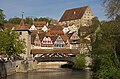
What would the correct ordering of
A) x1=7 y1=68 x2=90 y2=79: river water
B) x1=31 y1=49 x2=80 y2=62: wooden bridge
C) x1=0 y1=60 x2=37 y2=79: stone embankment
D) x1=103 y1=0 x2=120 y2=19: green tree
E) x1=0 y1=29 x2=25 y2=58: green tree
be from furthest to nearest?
x1=31 y1=49 x2=80 y2=62: wooden bridge, x1=0 y1=29 x2=25 y2=58: green tree, x1=7 y1=68 x2=90 y2=79: river water, x1=0 y1=60 x2=37 y2=79: stone embankment, x1=103 y1=0 x2=120 y2=19: green tree

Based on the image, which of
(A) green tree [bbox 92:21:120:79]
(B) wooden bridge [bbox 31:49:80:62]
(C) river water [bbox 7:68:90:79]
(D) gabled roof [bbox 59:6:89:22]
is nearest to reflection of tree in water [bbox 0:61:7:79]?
(C) river water [bbox 7:68:90:79]

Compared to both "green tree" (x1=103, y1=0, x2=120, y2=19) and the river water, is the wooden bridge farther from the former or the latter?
"green tree" (x1=103, y1=0, x2=120, y2=19)

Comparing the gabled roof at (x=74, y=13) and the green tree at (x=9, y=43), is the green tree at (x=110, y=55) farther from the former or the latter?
the gabled roof at (x=74, y=13)

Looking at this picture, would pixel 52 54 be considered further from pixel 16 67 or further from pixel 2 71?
pixel 2 71

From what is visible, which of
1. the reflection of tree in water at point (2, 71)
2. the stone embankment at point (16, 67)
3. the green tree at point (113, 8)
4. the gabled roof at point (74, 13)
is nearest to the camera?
the green tree at point (113, 8)

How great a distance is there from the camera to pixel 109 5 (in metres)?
26.2

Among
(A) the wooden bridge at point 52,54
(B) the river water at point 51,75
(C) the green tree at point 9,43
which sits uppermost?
(C) the green tree at point 9,43

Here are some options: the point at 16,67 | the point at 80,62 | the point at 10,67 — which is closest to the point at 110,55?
the point at 10,67

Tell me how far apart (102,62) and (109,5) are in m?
7.97

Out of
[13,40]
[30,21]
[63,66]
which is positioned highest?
[30,21]

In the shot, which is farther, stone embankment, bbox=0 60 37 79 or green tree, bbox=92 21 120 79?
stone embankment, bbox=0 60 37 79

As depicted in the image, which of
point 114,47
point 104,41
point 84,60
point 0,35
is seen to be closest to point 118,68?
point 114,47

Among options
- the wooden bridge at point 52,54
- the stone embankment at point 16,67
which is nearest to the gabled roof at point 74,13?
the wooden bridge at point 52,54

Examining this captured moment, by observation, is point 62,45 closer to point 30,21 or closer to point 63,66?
point 63,66
